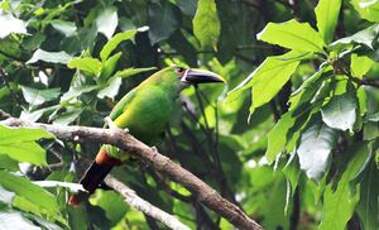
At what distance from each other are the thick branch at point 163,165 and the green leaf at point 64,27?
67 centimetres

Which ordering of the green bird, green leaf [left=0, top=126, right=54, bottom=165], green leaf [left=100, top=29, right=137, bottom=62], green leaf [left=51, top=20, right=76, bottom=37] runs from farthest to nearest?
green leaf [left=51, top=20, right=76, bottom=37], the green bird, green leaf [left=100, top=29, right=137, bottom=62], green leaf [left=0, top=126, right=54, bottom=165]

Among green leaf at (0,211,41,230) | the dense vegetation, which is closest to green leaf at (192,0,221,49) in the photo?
the dense vegetation

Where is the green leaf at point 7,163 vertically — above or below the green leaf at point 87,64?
above

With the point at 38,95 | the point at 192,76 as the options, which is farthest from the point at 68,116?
the point at 192,76

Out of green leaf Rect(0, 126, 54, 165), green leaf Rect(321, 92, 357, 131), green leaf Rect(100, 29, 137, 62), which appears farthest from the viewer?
green leaf Rect(100, 29, 137, 62)

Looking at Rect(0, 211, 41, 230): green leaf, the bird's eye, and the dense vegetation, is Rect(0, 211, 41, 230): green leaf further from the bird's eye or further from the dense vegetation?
the bird's eye

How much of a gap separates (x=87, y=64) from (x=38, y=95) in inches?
9.4

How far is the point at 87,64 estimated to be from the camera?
274cm

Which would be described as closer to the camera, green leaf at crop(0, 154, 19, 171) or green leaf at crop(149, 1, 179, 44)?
green leaf at crop(0, 154, 19, 171)

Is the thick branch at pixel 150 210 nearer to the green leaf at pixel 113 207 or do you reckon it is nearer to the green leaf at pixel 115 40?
the green leaf at pixel 115 40

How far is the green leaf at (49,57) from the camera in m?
2.79

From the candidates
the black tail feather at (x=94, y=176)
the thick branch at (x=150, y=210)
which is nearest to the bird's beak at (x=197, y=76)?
the black tail feather at (x=94, y=176)

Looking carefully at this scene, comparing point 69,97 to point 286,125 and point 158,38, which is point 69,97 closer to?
point 158,38

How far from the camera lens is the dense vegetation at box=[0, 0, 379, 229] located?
224cm
